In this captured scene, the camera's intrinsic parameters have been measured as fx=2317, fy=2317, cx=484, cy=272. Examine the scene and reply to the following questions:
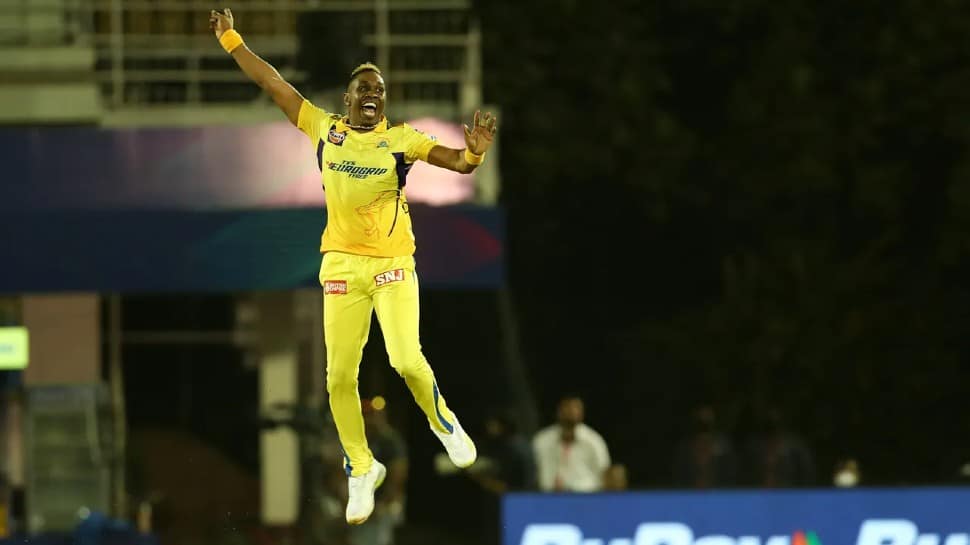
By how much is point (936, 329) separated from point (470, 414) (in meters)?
8.45

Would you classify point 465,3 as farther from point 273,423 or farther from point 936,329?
point 936,329

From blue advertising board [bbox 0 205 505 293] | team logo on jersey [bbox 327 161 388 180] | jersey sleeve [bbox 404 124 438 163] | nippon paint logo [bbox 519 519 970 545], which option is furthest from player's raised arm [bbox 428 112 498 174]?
blue advertising board [bbox 0 205 505 293]

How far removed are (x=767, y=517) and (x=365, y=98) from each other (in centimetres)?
610

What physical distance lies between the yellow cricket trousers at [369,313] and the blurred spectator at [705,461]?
7.14m

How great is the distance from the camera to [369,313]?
11469 millimetres

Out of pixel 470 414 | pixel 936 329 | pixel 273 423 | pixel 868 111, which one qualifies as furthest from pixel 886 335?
pixel 273 423

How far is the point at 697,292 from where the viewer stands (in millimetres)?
29359


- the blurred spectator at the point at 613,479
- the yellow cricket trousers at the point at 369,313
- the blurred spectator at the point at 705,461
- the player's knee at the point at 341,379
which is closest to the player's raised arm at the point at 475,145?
the yellow cricket trousers at the point at 369,313

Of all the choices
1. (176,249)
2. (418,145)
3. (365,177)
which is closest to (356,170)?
(365,177)

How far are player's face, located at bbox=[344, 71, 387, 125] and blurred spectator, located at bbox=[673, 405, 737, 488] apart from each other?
7.89 m

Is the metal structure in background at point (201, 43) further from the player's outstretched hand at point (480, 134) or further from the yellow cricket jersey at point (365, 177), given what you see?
the player's outstretched hand at point (480, 134)

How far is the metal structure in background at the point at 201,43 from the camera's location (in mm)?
20078

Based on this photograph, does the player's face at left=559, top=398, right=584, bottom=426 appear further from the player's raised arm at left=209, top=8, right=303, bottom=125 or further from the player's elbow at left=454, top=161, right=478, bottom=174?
the player's elbow at left=454, top=161, right=478, bottom=174

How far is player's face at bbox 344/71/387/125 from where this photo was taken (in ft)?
35.9
